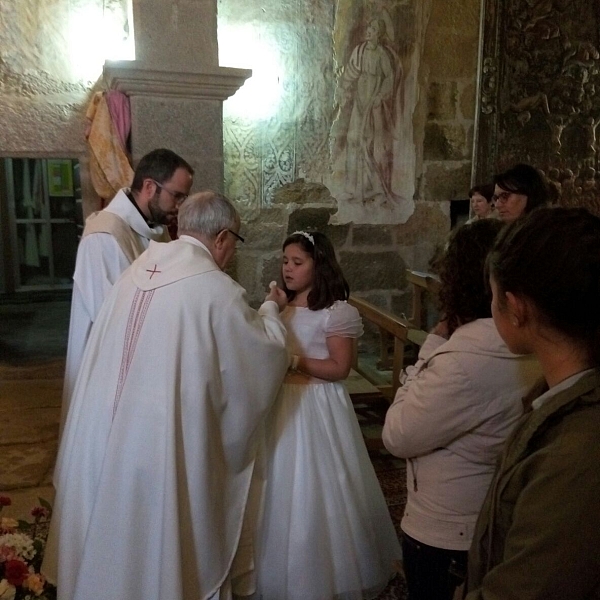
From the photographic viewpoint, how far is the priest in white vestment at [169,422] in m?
1.86

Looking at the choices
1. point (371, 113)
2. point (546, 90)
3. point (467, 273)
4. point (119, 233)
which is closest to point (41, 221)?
point (371, 113)

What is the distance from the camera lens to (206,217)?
6.50 ft

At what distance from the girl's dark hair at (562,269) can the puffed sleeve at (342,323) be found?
51.6 inches

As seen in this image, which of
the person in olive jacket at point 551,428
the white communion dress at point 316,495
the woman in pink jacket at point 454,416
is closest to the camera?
the person in olive jacket at point 551,428

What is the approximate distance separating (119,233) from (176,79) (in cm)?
127

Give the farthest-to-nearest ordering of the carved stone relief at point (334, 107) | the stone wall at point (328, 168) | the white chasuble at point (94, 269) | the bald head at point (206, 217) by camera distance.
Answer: the stone wall at point (328, 168)
the carved stone relief at point (334, 107)
the white chasuble at point (94, 269)
the bald head at point (206, 217)

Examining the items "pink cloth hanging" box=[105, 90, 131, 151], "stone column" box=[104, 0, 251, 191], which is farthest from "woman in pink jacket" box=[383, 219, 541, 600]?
"pink cloth hanging" box=[105, 90, 131, 151]

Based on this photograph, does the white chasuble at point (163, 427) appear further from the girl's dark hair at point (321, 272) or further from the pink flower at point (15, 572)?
the girl's dark hair at point (321, 272)

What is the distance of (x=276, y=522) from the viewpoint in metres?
2.21

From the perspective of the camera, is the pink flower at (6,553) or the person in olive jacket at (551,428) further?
the pink flower at (6,553)

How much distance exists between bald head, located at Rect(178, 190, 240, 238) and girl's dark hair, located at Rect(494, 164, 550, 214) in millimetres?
1773

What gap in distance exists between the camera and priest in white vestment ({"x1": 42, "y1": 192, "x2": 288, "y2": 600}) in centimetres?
186

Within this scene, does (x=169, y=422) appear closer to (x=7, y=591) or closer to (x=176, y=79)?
(x=7, y=591)

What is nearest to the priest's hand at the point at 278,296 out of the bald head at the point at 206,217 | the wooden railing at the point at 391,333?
the bald head at the point at 206,217
